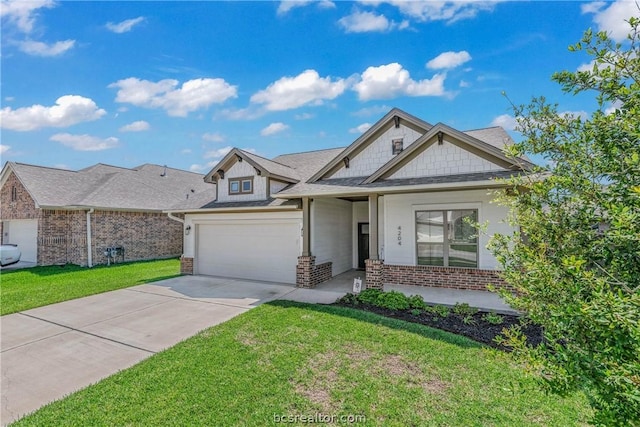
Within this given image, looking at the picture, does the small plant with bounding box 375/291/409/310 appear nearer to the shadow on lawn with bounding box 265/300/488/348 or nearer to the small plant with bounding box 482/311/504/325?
the shadow on lawn with bounding box 265/300/488/348

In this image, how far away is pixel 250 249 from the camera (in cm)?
1236

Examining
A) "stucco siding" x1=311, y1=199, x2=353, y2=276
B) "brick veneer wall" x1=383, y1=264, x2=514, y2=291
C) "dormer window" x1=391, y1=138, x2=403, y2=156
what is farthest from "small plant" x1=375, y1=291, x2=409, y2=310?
"dormer window" x1=391, y1=138, x2=403, y2=156

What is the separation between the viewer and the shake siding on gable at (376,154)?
10984mm

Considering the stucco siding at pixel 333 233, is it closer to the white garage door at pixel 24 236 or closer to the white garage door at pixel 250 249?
the white garage door at pixel 250 249

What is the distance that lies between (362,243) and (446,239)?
213 inches

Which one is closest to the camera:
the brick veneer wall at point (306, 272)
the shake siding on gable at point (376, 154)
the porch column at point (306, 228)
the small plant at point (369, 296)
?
the small plant at point (369, 296)

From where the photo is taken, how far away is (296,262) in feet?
37.3

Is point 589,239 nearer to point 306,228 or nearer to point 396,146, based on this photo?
point 306,228

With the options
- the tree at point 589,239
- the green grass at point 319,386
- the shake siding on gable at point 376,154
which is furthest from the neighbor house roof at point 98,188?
the tree at point 589,239

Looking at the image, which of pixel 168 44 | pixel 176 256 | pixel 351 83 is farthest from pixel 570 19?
pixel 176 256

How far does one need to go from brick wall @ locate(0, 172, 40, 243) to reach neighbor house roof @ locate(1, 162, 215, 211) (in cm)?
64

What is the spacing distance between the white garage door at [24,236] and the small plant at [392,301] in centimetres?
1916

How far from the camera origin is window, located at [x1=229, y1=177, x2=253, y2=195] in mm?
12633

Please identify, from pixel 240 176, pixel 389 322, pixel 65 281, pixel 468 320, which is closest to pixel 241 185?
pixel 240 176
